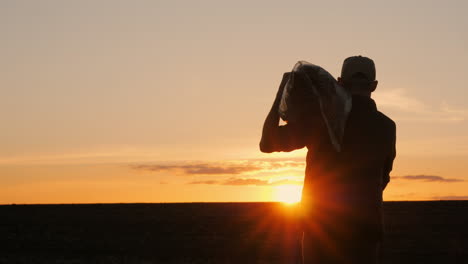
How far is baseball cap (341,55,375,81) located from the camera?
11.1 feet

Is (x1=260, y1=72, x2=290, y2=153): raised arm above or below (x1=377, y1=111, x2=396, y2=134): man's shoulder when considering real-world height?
below

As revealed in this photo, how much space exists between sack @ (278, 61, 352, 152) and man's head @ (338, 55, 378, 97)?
238 mm

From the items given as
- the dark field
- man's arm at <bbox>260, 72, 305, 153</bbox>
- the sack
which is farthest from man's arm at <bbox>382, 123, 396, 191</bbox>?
the dark field

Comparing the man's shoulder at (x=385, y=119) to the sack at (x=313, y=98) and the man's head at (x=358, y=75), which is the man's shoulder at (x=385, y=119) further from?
the sack at (x=313, y=98)

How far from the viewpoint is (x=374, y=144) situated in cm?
339

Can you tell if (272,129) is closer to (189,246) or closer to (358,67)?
(358,67)

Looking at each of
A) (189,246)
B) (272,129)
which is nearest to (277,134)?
(272,129)

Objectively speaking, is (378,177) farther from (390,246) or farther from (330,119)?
(390,246)

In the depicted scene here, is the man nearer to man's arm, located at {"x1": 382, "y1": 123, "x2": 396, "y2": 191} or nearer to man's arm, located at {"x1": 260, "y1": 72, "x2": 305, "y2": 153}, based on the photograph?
man's arm, located at {"x1": 260, "y1": 72, "x2": 305, "y2": 153}

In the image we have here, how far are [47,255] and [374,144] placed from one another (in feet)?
55.1

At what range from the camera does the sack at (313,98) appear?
3090 millimetres

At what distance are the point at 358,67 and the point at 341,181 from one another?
0.51 m

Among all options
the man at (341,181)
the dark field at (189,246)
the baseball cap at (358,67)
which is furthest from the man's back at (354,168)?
the dark field at (189,246)

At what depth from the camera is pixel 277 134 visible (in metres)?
3.07
